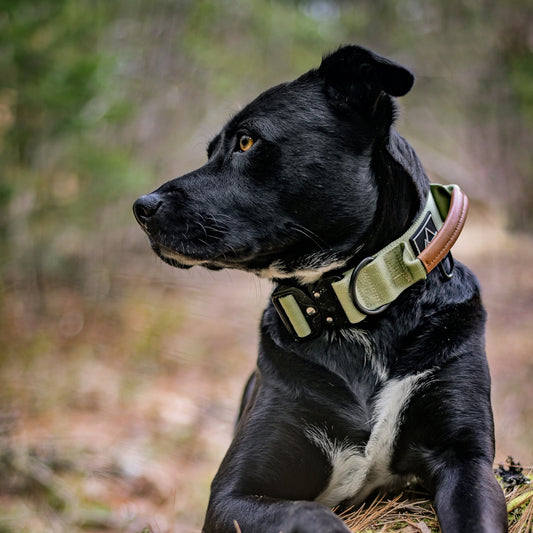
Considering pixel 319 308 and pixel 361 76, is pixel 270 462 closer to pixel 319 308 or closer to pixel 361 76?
pixel 319 308

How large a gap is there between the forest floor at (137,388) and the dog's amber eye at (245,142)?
67 cm

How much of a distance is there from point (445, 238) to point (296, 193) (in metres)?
0.54

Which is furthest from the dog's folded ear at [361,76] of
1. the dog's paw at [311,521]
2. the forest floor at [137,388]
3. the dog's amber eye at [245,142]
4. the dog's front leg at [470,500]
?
the dog's paw at [311,521]

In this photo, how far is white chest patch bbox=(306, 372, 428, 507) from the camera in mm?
1954

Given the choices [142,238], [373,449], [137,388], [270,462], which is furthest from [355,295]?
[142,238]

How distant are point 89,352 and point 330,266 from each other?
4803mm

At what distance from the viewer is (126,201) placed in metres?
8.55

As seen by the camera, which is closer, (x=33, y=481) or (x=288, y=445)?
(x=288, y=445)

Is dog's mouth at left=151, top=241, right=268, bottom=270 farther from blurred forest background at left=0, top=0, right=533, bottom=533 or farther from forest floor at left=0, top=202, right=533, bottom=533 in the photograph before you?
blurred forest background at left=0, top=0, right=533, bottom=533

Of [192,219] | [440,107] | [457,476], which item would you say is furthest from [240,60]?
[457,476]

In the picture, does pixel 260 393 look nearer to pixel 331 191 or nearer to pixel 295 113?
pixel 331 191

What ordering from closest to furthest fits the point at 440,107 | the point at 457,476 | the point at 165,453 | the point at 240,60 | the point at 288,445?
the point at 457,476, the point at 288,445, the point at 165,453, the point at 240,60, the point at 440,107

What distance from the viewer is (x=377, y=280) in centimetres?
199

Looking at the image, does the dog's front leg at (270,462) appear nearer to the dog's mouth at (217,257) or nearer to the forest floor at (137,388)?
the forest floor at (137,388)
